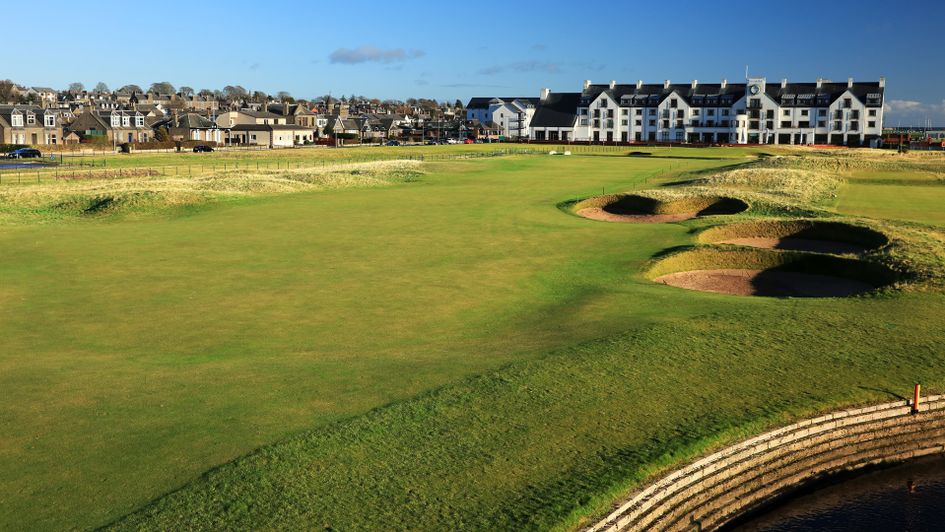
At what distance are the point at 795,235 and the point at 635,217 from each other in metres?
14.2

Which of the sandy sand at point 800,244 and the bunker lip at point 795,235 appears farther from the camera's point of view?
the bunker lip at point 795,235

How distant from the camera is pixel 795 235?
47.8 meters

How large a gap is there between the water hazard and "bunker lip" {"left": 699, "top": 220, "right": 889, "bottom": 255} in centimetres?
2677

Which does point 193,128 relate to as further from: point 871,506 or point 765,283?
point 871,506

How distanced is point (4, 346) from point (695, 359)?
20598 mm

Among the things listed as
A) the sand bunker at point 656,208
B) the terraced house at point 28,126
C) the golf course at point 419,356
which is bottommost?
the golf course at point 419,356

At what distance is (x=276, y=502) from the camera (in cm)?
1517

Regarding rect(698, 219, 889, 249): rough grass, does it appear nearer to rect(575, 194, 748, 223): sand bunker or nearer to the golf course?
the golf course

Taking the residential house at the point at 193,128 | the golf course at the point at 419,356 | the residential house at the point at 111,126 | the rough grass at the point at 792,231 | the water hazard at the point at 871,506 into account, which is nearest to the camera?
the golf course at the point at 419,356

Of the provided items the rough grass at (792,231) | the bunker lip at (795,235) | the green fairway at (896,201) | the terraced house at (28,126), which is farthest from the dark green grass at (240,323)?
the terraced house at (28,126)

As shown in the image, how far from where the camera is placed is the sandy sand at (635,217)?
5834 centimetres

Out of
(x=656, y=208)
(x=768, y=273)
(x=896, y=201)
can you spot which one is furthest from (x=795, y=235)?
(x=896, y=201)

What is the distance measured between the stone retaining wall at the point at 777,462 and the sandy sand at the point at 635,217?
119ft

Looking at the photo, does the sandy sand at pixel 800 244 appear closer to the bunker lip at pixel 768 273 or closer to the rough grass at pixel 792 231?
the rough grass at pixel 792 231
